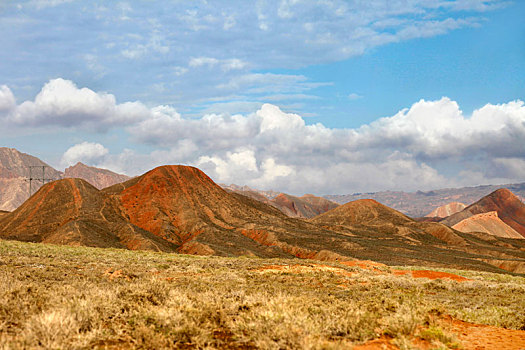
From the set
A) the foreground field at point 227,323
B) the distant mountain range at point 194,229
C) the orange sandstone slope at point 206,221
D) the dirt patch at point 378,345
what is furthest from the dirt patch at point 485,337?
the orange sandstone slope at point 206,221

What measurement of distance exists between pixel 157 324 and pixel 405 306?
7538 millimetres

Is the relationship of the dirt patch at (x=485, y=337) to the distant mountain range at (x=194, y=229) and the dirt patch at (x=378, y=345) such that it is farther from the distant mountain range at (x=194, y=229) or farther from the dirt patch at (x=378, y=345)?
the distant mountain range at (x=194, y=229)

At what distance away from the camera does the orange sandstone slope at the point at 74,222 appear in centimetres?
6138

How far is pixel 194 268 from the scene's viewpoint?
26250mm

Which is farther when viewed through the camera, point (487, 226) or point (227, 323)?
point (487, 226)

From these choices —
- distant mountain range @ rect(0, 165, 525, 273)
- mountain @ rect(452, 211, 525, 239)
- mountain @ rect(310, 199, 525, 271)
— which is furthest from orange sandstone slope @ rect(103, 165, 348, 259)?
mountain @ rect(452, 211, 525, 239)

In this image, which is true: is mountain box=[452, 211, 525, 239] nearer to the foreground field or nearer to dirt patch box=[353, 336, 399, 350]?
the foreground field

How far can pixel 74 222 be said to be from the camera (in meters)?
65.1

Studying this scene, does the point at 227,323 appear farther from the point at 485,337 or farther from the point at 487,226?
the point at 487,226

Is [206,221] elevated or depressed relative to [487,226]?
elevated

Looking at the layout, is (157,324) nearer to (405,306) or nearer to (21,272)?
(405,306)

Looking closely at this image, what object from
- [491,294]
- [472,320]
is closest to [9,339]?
[472,320]

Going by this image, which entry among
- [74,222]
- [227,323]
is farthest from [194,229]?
[227,323]

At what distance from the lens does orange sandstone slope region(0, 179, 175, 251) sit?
61.4m
